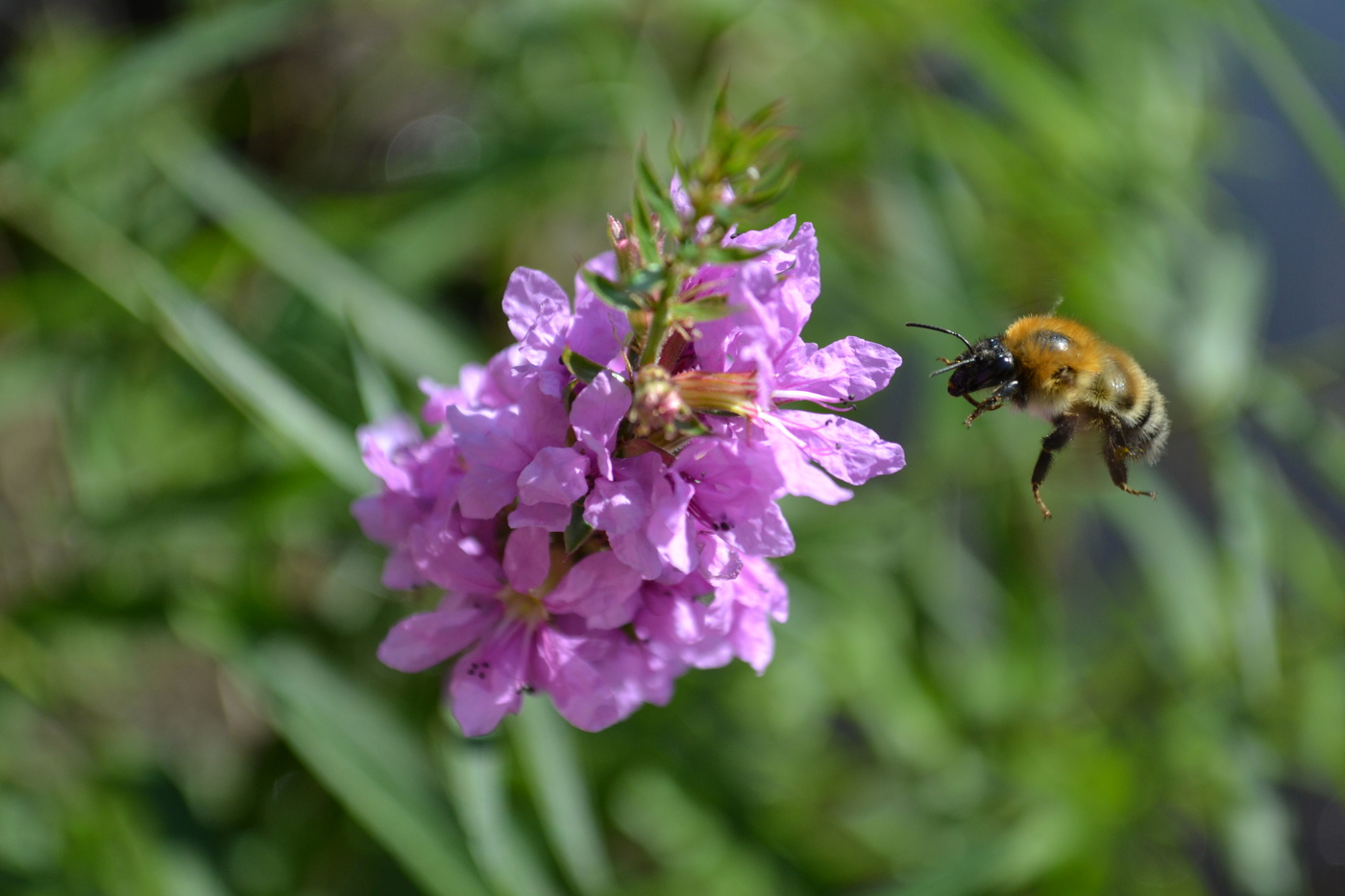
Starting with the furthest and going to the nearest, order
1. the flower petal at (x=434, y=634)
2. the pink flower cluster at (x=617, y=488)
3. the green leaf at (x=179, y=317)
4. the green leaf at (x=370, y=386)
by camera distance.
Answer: the green leaf at (x=179, y=317) < the green leaf at (x=370, y=386) < the flower petal at (x=434, y=634) < the pink flower cluster at (x=617, y=488)

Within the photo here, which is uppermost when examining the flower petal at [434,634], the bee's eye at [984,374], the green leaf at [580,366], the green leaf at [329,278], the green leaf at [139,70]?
the green leaf at [580,366]

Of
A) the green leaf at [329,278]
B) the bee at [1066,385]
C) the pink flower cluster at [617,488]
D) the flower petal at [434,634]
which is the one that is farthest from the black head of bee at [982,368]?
the green leaf at [329,278]

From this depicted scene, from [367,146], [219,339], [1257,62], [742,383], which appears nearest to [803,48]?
[1257,62]

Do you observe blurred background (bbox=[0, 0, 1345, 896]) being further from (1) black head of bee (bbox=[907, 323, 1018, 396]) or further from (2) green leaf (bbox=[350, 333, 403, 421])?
(1) black head of bee (bbox=[907, 323, 1018, 396])

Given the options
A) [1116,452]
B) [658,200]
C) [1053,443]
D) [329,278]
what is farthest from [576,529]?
[329,278]

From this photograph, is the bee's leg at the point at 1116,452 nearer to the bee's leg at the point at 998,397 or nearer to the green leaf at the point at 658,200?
the bee's leg at the point at 998,397
